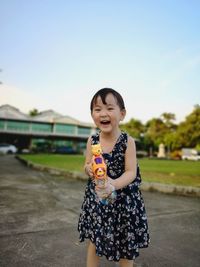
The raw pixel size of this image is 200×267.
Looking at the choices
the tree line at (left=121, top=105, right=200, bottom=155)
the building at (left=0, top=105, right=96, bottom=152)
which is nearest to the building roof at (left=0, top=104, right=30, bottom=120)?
the building at (left=0, top=105, right=96, bottom=152)

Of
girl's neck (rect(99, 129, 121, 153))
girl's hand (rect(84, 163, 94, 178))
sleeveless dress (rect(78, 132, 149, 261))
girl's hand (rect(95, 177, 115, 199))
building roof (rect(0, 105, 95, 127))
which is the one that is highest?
building roof (rect(0, 105, 95, 127))

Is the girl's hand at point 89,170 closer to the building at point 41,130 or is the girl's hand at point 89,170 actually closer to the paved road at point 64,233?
the paved road at point 64,233

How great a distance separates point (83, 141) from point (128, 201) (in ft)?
167

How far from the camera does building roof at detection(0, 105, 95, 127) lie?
154ft

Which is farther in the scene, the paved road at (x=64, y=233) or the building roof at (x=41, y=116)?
the building roof at (x=41, y=116)

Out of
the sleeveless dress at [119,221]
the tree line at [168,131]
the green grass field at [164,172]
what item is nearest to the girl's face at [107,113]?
the sleeveless dress at [119,221]

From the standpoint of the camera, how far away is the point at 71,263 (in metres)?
2.38

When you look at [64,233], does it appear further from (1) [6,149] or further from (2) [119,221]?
(1) [6,149]

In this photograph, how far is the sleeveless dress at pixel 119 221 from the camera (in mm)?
1880

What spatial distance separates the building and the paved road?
40.5 m

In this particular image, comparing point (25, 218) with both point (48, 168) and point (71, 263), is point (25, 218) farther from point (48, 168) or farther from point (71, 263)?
point (48, 168)

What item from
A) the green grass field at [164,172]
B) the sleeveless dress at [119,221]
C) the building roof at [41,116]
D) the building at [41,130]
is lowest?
the green grass field at [164,172]

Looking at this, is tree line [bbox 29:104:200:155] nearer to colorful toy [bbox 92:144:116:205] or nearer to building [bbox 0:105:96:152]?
building [bbox 0:105:96:152]

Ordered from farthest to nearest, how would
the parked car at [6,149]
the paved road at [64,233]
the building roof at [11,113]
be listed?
the building roof at [11,113], the parked car at [6,149], the paved road at [64,233]
